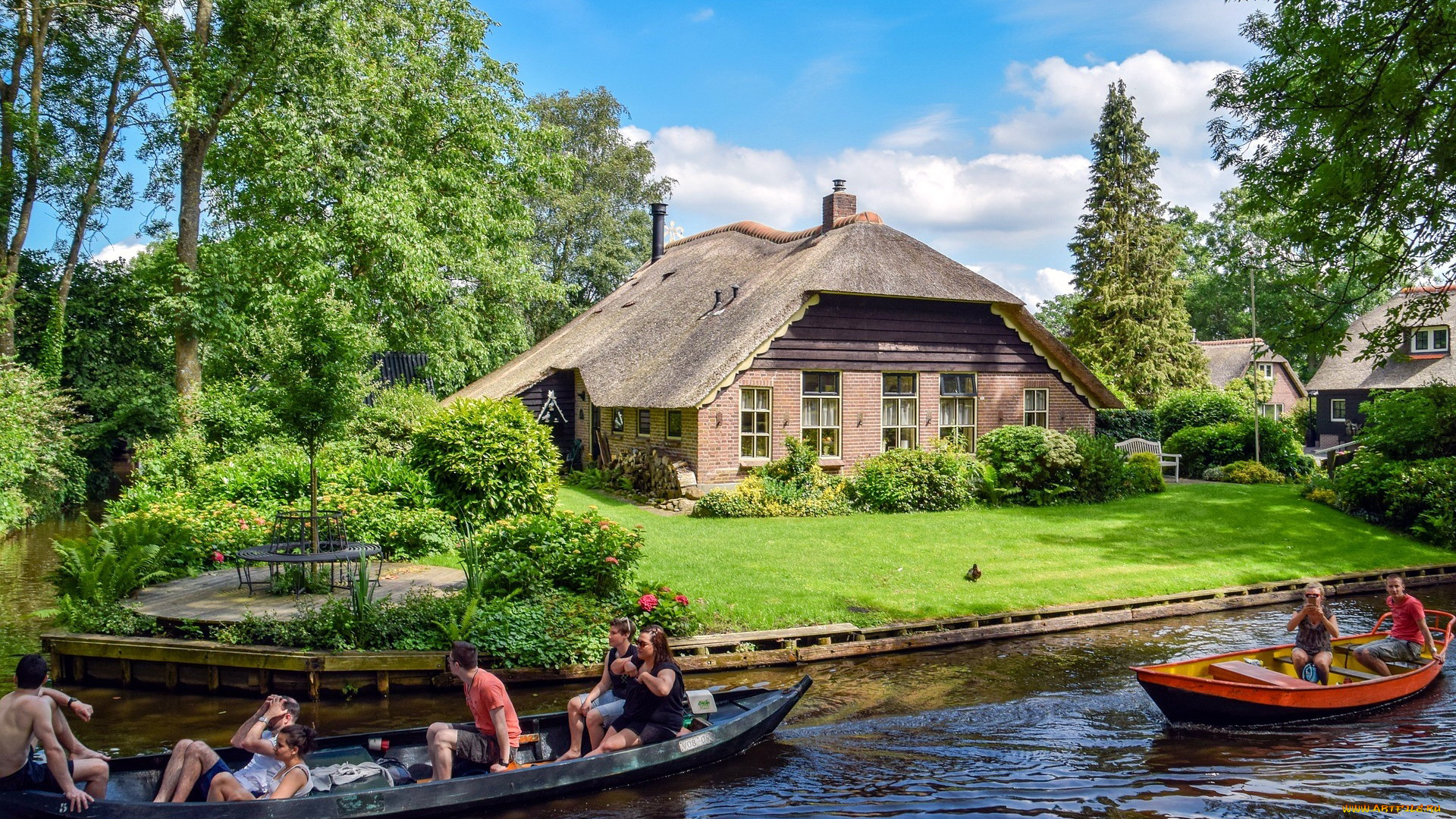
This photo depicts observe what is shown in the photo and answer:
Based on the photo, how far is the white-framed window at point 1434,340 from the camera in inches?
1489

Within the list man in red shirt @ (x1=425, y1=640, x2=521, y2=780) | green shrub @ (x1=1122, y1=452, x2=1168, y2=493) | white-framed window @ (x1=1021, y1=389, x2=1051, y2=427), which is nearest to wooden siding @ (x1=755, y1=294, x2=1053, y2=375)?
white-framed window @ (x1=1021, y1=389, x2=1051, y2=427)

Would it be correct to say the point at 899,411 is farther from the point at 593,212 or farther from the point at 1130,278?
the point at 593,212

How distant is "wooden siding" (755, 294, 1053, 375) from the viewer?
21406mm

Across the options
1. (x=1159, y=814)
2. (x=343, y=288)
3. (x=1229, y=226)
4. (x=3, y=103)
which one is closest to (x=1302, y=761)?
(x=1159, y=814)

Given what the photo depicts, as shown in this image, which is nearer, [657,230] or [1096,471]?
[1096,471]

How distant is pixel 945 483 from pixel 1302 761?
474 inches

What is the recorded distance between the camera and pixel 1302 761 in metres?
8.37

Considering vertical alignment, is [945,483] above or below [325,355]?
below

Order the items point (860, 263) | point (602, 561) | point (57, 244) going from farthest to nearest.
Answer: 1. point (57, 244)
2. point (860, 263)
3. point (602, 561)

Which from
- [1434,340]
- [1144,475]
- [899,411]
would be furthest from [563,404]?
[1434,340]

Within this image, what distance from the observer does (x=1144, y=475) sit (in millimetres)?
22875

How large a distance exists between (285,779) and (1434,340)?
4589 centimetres

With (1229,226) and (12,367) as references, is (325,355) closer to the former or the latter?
(12,367)

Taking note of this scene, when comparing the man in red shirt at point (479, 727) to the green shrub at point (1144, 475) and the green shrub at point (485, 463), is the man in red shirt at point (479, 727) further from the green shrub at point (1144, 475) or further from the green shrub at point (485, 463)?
the green shrub at point (1144, 475)
